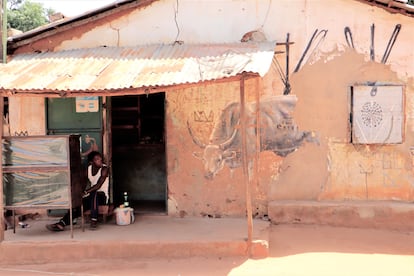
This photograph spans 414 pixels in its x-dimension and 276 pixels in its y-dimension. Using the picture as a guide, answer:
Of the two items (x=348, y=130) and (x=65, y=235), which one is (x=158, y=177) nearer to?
(x=65, y=235)

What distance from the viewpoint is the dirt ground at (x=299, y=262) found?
5.05 metres

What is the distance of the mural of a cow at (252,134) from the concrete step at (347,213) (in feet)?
2.85

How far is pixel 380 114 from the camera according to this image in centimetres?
639

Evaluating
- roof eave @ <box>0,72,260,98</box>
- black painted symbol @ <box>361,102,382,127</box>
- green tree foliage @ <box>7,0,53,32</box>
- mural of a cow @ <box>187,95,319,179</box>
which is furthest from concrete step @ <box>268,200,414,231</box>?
green tree foliage @ <box>7,0,53,32</box>

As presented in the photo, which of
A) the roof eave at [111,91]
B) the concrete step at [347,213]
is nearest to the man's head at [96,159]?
the roof eave at [111,91]

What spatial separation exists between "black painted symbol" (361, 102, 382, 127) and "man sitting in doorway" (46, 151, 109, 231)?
4038mm

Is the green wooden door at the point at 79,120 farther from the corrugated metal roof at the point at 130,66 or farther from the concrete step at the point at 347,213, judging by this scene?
the concrete step at the point at 347,213

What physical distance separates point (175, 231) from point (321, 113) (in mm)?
2878

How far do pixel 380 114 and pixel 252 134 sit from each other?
1.96 meters

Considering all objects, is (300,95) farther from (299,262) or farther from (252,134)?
(299,262)

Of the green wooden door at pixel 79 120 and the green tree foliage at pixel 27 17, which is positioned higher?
the green tree foliage at pixel 27 17

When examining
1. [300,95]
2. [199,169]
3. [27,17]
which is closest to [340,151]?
[300,95]

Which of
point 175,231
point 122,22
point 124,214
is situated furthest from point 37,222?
point 122,22

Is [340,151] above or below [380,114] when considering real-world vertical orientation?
below
